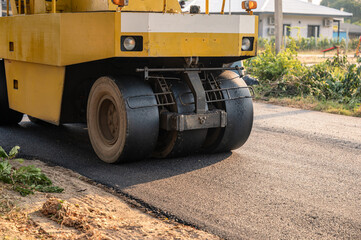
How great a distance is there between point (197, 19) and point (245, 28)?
0.65 metres

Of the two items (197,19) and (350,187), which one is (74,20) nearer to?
(197,19)

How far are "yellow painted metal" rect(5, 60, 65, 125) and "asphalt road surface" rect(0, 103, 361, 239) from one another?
46cm

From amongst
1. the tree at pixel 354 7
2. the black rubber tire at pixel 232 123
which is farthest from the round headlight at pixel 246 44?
the tree at pixel 354 7

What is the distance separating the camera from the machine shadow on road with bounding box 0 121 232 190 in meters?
5.98

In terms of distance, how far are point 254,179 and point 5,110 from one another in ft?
15.7

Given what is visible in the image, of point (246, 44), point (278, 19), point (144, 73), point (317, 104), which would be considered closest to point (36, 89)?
point (144, 73)

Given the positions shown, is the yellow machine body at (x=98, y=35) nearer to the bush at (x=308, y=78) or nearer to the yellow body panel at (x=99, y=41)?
the yellow body panel at (x=99, y=41)

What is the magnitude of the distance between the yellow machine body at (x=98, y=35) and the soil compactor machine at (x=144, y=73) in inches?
0.4

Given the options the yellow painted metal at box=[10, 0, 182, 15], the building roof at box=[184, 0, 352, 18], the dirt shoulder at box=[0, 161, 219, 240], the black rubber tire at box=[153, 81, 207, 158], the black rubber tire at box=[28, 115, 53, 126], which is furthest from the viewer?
the building roof at box=[184, 0, 352, 18]

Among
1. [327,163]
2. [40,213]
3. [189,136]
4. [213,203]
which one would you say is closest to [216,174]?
[189,136]

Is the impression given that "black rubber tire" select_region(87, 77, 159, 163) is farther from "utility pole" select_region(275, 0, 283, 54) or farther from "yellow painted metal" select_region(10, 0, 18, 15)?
"utility pole" select_region(275, 0, 283, 54)

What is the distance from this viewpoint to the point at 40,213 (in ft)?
14.9

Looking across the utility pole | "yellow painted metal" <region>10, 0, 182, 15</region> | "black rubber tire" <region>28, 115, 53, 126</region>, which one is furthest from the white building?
"yellow painted metal" <region>10, 0, 182, 15</region>

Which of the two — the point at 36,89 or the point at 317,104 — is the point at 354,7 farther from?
the point at 36,89
